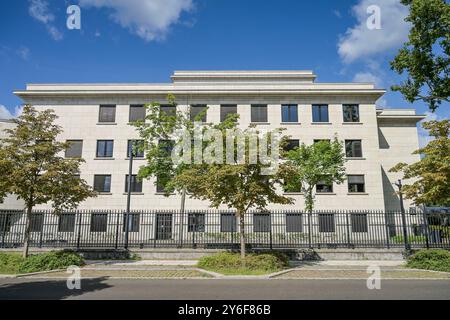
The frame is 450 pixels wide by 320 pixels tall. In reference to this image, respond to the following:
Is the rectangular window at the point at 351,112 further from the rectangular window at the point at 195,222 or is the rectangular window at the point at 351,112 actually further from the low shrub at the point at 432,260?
the low shrub at the point at 432,260

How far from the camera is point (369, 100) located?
106 feet

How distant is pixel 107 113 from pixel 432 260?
29945 mm

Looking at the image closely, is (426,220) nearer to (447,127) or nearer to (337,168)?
(447,127)

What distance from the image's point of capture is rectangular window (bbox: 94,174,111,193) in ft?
101

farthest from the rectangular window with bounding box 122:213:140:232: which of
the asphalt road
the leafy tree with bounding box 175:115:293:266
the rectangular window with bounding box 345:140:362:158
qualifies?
the rectangular window with bounding box 345:140:362:158

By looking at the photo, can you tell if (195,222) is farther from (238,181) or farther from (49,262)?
(49,262)

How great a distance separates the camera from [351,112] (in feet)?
106

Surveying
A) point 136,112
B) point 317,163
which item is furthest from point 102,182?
point 317,163

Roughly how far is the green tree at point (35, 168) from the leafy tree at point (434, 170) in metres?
15.8

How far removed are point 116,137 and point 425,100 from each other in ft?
86.5

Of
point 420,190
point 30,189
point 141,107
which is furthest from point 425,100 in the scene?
point 141,107

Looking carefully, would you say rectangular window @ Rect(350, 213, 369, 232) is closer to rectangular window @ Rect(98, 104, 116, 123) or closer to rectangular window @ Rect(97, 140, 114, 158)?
rectangular window @ Rect(97, 140, 114, 158)

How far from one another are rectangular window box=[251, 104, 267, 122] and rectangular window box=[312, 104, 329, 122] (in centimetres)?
505
